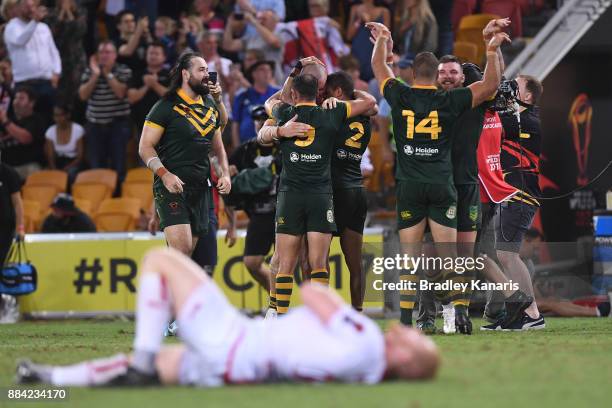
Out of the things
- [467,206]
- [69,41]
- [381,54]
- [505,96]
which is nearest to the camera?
[381,54]

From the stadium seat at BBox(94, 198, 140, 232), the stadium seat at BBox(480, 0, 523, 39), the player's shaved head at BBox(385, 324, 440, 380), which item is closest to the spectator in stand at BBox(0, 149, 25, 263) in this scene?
the stadium seat at BBox(94, 198, 140, 232)

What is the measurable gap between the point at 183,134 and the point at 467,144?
2.73 meters

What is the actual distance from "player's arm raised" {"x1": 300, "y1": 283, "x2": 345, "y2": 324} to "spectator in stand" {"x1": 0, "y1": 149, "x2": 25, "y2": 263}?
371 inches

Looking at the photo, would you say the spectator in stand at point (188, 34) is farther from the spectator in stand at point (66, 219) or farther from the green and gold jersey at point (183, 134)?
the green and gold jersey at point (183, 134)

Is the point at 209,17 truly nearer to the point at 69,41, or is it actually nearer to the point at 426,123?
the point at 69,41

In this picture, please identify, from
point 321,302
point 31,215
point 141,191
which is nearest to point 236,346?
point 321,302

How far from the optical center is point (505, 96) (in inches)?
479

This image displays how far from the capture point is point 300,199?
11062 mm

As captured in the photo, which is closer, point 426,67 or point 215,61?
point 426,67

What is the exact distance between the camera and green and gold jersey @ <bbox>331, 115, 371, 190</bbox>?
11.6m

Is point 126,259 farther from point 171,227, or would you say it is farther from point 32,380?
point 32,380

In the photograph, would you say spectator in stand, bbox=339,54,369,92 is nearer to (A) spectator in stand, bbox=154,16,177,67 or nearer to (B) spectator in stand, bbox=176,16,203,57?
(B) spectator in stand, bbox=176,16,203,57

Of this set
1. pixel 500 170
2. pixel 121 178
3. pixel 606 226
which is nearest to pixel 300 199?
pixel 500 170

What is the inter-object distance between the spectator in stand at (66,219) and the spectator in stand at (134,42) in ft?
9.66
